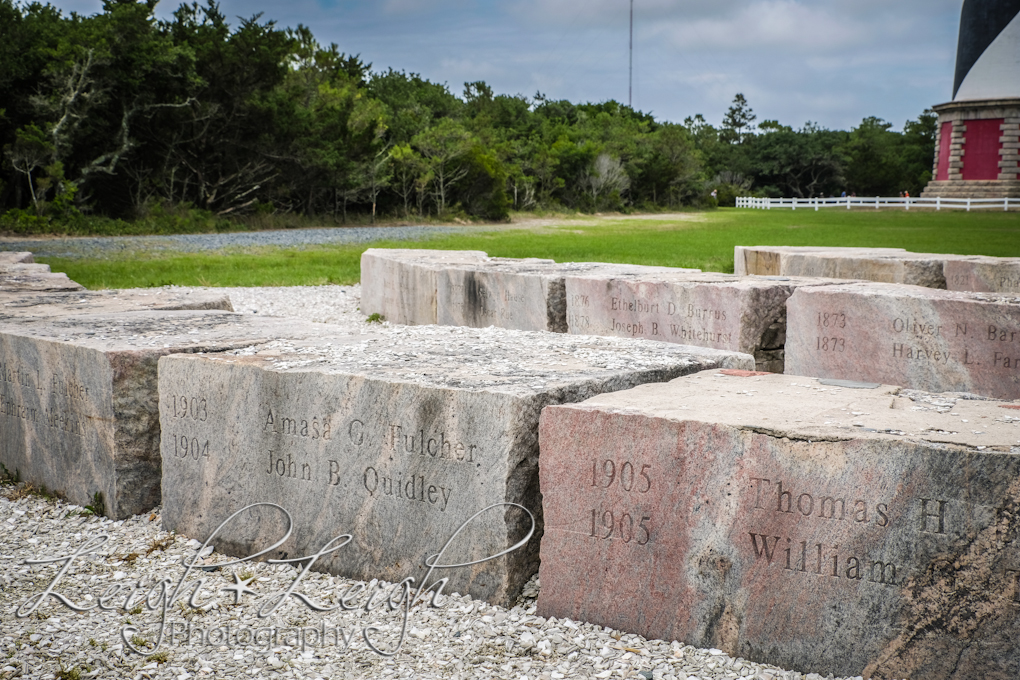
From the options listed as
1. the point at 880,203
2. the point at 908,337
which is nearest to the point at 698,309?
the point at 908,337

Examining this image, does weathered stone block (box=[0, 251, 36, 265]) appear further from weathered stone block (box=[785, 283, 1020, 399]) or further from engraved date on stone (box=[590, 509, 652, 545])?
engraved date on stone (box=[590, 509, 652, 545])

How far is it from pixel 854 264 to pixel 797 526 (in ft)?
22.5

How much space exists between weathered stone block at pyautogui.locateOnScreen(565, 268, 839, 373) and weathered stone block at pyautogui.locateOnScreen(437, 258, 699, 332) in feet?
1.24

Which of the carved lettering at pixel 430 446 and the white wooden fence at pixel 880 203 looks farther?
the white wooden fence at pixel 880 203

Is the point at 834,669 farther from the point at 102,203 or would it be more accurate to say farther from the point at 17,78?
the point at 102,203

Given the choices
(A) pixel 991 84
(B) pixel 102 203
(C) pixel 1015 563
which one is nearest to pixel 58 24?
(B) pixel 102 203

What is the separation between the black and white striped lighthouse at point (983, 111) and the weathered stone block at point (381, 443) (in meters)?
11.6

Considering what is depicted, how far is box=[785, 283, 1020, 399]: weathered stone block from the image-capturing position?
5820 millimetres

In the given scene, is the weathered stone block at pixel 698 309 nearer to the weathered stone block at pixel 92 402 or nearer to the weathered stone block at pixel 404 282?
the weathered stone block at pixel 404 282

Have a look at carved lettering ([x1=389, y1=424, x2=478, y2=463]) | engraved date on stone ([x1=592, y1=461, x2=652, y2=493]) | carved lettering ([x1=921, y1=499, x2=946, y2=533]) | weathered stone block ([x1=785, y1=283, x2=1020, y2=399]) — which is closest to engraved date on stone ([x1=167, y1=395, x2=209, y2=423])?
carved lettering ([x1=389, y1=424, x2=478, y2=463])

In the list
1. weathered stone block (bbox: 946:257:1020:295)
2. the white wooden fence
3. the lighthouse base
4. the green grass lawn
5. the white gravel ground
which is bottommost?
the white gravel ground

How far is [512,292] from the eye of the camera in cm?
820

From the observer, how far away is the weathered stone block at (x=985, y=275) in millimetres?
8336

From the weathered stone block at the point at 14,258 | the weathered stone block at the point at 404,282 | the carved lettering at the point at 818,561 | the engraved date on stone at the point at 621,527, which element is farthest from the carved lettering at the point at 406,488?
the weathered stone block at the point at 14,258
